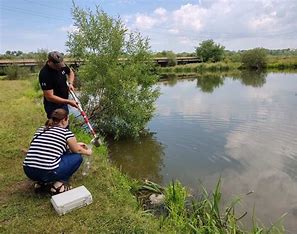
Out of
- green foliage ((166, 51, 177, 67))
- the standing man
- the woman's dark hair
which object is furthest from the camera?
green foliage ((166, 51, 177, 67))

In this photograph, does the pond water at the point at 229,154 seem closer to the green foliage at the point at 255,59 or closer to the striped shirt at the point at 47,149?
the striped shirt at the point at 47,149

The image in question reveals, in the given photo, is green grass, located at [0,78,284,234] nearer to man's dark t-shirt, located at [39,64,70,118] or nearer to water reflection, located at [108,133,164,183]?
man's dark t-shirt, located at [39,64,70,118]

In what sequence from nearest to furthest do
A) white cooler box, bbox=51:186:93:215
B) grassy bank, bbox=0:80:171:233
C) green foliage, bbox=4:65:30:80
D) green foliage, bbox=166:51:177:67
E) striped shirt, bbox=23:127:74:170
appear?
grassy bank, bbox=0:80:171:233
white cooler box, bbox=51:186:93:215
striped shirt, bbox=23:127:74:170
green foliage, bbox=4:65:30:80
green foliage, bbox=166:51:177:67

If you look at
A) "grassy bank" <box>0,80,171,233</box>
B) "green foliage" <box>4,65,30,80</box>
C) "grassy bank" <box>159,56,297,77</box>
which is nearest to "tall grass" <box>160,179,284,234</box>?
"grassy bank" <box>0,80,171,233</box>

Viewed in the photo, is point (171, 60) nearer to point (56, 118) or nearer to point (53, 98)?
point (53, 98)

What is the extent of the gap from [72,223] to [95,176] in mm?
1677

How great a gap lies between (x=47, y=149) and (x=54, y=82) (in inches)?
65.7

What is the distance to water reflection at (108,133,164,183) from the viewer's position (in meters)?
8.30

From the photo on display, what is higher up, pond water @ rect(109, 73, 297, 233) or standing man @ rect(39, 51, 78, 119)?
standing man @ rect(39, 51, 78, 119)

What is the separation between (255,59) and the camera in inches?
2013

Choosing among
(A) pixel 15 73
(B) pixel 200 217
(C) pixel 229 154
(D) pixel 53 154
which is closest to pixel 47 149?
(D) pixel 53 154

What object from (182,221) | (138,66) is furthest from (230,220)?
(138,66)

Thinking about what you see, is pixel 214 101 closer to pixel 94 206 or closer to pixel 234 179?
pixel 234 179

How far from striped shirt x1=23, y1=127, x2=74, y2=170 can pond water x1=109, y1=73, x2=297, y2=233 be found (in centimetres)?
348
